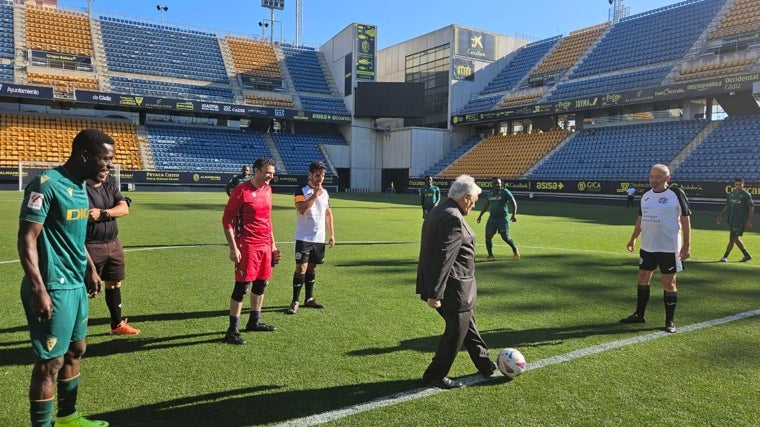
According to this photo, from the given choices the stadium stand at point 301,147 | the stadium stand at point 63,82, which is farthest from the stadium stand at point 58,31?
the stadium stand at point 301,147

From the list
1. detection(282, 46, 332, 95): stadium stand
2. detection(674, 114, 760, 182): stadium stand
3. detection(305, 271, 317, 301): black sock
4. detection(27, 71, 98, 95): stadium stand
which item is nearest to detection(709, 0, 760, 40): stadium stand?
detection(674, 114, 760, 182): stadium stand

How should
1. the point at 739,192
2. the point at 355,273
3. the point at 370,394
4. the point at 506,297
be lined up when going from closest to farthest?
1. the point at 370,394
2. the point at 506,297
3. the point at 355,273
4. the point at 739,192

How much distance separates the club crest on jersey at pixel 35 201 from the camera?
118 inches

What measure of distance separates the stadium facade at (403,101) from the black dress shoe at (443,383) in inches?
1148

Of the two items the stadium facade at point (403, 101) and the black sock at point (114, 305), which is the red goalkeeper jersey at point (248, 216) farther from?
the stadium facade at point (403, 101)

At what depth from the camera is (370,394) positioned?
4277mm

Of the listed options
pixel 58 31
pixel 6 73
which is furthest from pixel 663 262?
pixel 58 31

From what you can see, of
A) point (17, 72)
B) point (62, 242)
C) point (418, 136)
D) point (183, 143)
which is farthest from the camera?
point (418, 136)

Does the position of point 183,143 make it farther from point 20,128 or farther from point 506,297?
point 506,297

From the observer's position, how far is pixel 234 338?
5527mm

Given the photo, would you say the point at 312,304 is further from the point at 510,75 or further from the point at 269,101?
the point at 510,75

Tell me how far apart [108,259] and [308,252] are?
2.45 meters

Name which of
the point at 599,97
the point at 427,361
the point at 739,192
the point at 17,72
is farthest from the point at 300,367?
the point at 17,72

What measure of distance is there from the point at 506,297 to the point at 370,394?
4120mm
